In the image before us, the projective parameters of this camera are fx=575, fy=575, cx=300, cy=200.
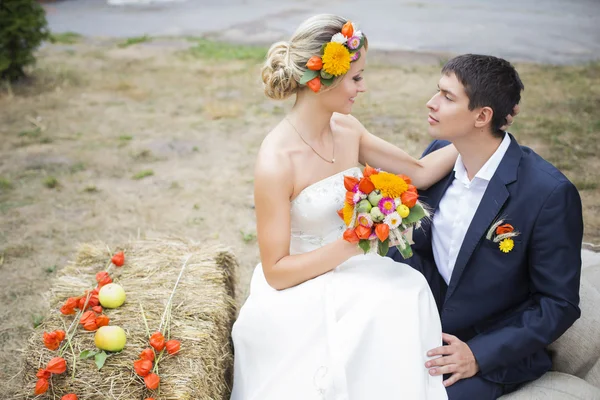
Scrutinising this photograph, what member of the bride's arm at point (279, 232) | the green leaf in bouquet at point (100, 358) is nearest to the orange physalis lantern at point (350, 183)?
the bride's arm at point (279, 232)

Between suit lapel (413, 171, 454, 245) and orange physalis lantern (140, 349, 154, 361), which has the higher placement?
suit lapel (413, 171, 454, 245)

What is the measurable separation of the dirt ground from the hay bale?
847 millimetres

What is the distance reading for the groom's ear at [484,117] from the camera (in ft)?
9.48

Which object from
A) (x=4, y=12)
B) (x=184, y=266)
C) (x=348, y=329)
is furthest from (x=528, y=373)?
(x=4, y=12)

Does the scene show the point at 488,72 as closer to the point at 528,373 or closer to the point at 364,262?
the point at 364,262

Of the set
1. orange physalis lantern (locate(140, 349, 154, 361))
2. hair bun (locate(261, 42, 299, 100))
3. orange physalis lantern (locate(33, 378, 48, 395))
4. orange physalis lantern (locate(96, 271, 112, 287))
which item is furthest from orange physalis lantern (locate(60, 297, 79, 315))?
hair bun (locate(261, 42, 299, 100))

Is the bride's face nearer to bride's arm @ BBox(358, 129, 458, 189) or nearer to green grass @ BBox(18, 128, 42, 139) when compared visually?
bride's arm @ BBox(358, 129, 458, 189)

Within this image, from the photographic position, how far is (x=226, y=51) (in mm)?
11438

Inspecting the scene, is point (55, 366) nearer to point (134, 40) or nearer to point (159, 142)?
point (159, 142)

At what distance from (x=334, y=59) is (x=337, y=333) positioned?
4.38 ft

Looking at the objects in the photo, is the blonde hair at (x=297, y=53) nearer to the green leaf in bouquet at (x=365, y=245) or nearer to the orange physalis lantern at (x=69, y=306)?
the green leaf in bouquet at (x=365, y=245)

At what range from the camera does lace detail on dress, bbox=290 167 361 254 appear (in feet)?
10.1

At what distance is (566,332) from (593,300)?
0.24 m

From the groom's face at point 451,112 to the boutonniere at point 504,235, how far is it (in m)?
0.52
